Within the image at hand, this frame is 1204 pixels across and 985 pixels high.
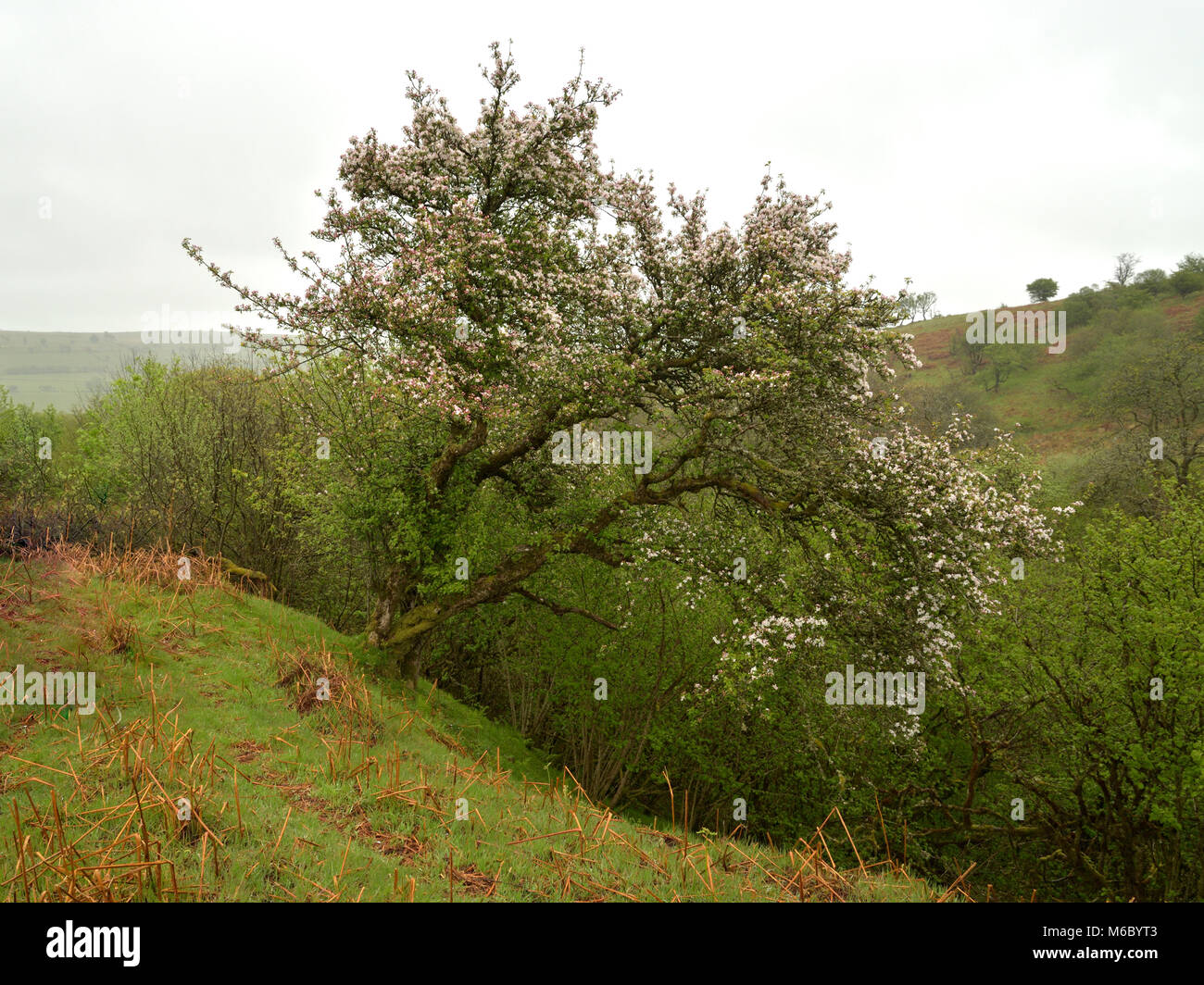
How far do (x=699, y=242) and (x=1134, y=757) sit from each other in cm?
1619

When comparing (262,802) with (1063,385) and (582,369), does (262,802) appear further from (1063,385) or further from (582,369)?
(1063,385)

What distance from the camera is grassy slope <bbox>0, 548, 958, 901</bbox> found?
5.96m

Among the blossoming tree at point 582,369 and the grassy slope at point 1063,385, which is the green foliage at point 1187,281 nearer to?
the grassy slope at point 1063,385

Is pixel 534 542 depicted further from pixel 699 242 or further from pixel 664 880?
pixel 664 880

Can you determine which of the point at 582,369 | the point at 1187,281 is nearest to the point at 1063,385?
the point at 1187,281

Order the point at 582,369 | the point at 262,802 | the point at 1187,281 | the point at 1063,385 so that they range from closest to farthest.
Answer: the point at 262,802 < the point at 582,369 < the point at 1063,385 < the point at 1187,281

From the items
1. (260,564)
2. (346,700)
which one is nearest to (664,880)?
(346,700)

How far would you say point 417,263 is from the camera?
44.8 ft

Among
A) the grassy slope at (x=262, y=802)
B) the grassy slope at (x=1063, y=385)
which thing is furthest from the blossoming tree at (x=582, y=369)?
the grassy slope at (x=1063, y=385)

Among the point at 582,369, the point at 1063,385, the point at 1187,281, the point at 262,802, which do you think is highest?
the point at 1187,281

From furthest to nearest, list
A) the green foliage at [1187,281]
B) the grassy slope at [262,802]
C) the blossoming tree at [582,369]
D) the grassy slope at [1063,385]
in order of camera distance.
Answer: the green foliage at [1187,281] → the grassy slope at [1063,385] → the blossoming tree at [582,369] → the grassy slope at [262,802]

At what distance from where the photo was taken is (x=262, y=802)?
7.78 m

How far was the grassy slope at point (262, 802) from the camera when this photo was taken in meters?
5.96
